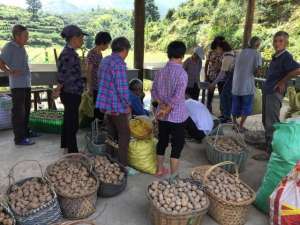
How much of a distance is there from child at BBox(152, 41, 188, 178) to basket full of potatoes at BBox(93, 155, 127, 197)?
1.57 ft

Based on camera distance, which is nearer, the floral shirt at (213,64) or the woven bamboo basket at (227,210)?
the woven bamboo basket at (227,210)

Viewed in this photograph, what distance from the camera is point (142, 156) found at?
336 cm

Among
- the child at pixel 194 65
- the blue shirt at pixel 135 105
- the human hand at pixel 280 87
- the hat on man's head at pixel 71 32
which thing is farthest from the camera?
the child at pixel 194 65

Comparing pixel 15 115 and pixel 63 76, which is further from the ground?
pixel 63 76

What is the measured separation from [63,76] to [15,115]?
1039 mm

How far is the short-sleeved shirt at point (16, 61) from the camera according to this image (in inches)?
144

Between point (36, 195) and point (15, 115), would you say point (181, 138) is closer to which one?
point (36, 195)

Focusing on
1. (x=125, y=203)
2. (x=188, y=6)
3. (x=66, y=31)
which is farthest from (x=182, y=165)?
(x=188, y=6)

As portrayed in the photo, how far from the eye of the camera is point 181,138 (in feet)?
10.2

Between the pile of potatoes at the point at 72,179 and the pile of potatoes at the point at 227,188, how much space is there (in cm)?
90

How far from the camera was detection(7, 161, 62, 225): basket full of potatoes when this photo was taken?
225 cm

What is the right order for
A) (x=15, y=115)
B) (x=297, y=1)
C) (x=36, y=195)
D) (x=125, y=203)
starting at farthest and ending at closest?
(x=297, y=1), (x=15, y=115), (x=125, y=203), (x=36, y=195)

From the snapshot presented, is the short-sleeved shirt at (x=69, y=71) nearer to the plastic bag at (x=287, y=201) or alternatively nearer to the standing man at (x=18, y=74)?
the standing man at (x=18, y=74)

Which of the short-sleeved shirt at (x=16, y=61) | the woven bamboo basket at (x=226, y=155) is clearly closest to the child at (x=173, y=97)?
the woven bamboo basket at (x=226, y=155)
